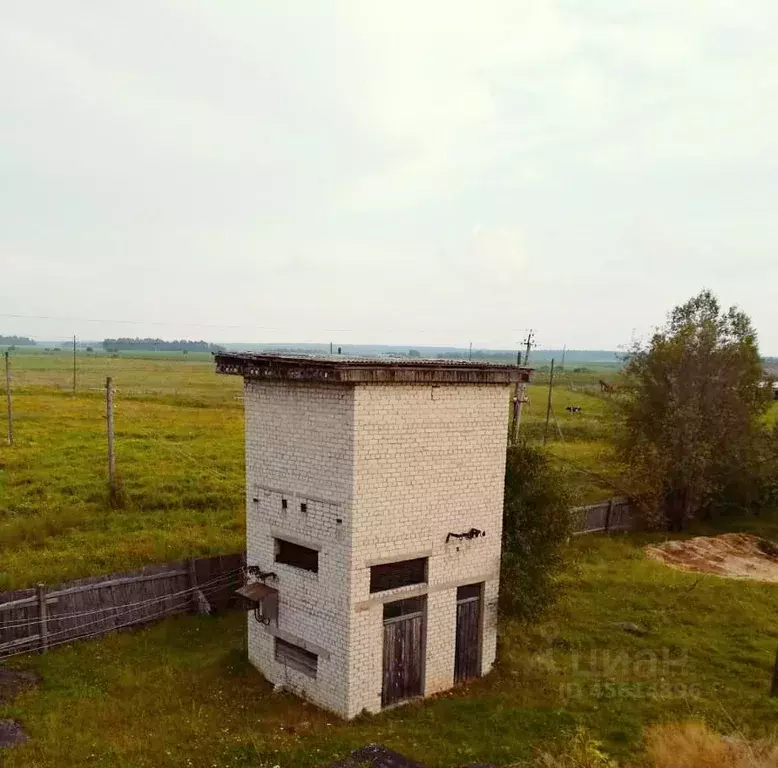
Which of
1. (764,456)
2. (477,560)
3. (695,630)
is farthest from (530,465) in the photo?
(764,456)

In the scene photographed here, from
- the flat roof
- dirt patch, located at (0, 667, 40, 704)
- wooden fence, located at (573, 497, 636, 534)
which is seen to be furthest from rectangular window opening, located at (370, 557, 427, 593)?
wooden fence, located at (573, 497, 636, 534)

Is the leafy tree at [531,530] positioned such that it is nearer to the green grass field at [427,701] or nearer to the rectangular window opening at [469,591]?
the rectangular window opening at [469,591]

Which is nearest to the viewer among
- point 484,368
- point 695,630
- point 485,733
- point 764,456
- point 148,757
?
point 148,757

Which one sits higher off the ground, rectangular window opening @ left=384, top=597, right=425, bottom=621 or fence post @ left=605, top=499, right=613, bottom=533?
rectangular window opening @ left=384, top=597, right=425, bottom=621

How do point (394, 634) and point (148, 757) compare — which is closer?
point (148, 757)

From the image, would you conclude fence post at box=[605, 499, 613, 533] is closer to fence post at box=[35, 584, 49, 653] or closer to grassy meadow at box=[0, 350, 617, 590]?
grassy meadow at box=[0, 350, 617, 590]

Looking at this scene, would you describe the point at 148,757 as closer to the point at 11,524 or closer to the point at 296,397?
the point at 296,397

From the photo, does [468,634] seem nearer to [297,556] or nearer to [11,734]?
[297,556]

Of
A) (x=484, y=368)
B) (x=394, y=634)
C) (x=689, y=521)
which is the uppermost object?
(x=484, y=368)
